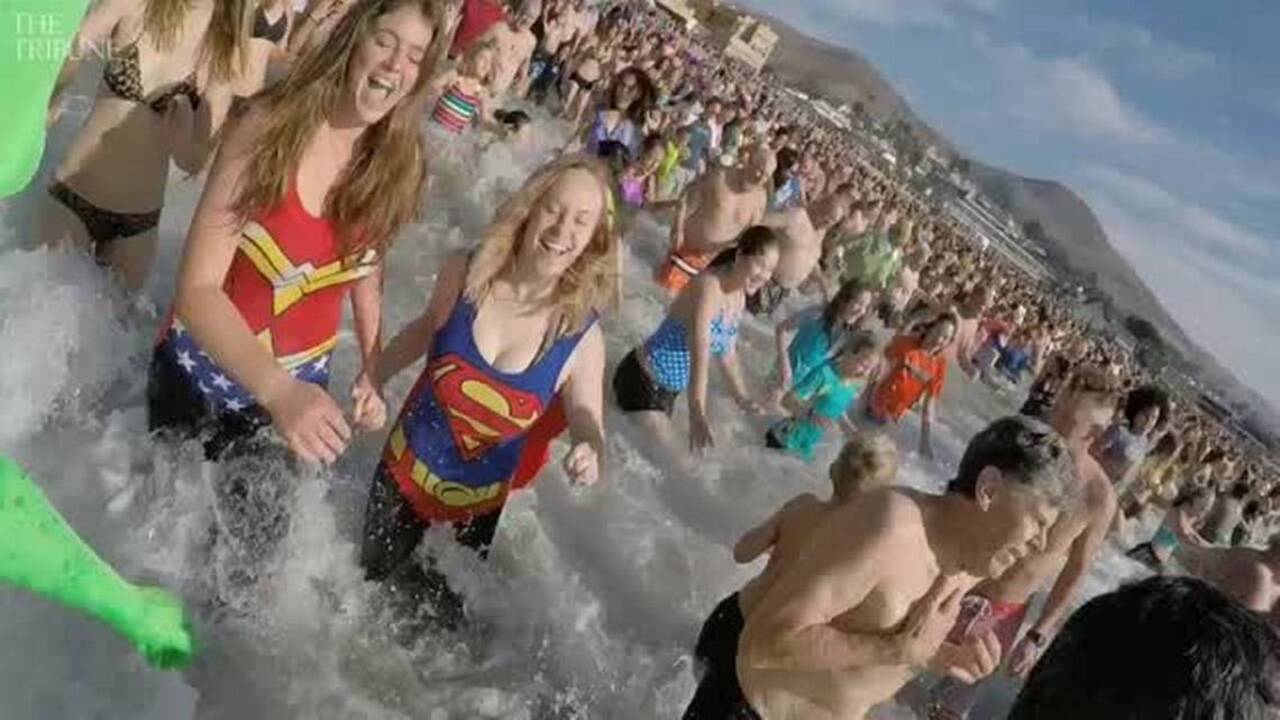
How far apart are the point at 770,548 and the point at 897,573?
3.26ft

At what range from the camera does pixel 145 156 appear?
138 inches

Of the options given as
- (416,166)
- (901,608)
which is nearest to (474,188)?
(416,166)

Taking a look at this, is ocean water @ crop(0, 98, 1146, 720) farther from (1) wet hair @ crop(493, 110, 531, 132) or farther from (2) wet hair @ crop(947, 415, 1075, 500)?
(1) wet hair @ crop(493, 110, 531, 132)

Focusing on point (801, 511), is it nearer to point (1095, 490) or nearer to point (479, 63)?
point (1095, 490)

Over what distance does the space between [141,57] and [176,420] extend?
2.80ft

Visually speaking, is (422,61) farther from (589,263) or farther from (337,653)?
(337,653)

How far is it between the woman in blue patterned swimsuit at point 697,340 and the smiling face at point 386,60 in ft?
7.95

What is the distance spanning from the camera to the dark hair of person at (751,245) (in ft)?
17.7

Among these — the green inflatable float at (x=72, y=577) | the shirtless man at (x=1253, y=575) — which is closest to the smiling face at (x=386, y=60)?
the green inflatable float at (x=72, y=577)

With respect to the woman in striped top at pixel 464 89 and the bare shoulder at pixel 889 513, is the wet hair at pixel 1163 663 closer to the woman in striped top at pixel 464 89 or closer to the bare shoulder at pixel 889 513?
the bare shoulder at pixel 889 513

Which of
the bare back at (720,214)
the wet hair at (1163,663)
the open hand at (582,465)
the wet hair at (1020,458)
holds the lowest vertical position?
the bare back at (720,214)

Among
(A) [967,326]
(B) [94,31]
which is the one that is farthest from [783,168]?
(B) [94,31]

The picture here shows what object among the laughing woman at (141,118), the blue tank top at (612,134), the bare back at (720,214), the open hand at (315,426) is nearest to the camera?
the open hand at (315,426)

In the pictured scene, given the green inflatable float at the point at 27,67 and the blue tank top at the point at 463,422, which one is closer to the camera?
the green inflatable float at the point at 27,67
